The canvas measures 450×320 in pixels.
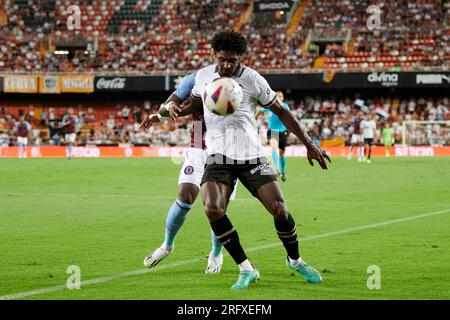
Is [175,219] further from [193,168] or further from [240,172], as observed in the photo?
[240,172]

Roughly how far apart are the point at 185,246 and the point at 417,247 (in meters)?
2.78

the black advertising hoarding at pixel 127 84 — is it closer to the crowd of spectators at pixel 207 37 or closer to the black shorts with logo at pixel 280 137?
the crowd of spectators at pixel 207 37

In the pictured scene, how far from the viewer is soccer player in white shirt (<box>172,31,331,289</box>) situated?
7668mm

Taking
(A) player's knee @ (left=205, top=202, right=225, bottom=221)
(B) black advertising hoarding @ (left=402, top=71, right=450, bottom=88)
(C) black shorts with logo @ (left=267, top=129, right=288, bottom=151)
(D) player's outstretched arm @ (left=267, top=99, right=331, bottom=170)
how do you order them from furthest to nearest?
(B) black advertising hoarding @ (left=402, top=71, right=450, bottom=88) < (C) black shorts with logo @ (left=267, top=129, right=288, bottom=151) < (D) player's outstretched arm @ (left=267, top=99, right=331, bottom=170) < (A) player's knee @ (left=205, top=202, right=225, bottom=221)

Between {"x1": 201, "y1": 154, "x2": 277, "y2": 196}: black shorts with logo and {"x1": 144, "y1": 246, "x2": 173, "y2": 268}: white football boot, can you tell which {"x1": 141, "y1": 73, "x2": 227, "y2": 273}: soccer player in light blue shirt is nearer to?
{"x1": 144, "y1": 246, "x2": 173, "y2": 268}: white football boot

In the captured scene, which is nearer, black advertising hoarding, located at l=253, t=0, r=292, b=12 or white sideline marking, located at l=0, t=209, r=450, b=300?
white sideline marking, located at l=0, t=209, r=450, b=300

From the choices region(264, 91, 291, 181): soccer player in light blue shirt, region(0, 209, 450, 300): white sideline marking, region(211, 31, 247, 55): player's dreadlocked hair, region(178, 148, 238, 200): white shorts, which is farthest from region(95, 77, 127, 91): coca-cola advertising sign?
region(211, 31, 247, 55): player's dreadlocked hair

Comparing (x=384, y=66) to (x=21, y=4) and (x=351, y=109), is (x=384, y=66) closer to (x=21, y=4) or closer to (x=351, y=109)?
(x=351, y=109)

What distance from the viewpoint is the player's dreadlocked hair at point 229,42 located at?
7.66m

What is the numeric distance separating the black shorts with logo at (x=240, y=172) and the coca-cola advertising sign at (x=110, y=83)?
149ft

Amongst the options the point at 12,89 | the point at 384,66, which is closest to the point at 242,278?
the point at 384,66

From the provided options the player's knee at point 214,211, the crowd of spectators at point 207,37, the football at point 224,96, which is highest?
the crowd of spectators at point 207,37

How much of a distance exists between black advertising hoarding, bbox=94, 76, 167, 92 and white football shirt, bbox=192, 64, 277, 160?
44.5m

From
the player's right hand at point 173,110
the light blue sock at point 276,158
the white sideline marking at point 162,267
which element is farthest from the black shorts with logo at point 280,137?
the player's right hand at point 173,110
